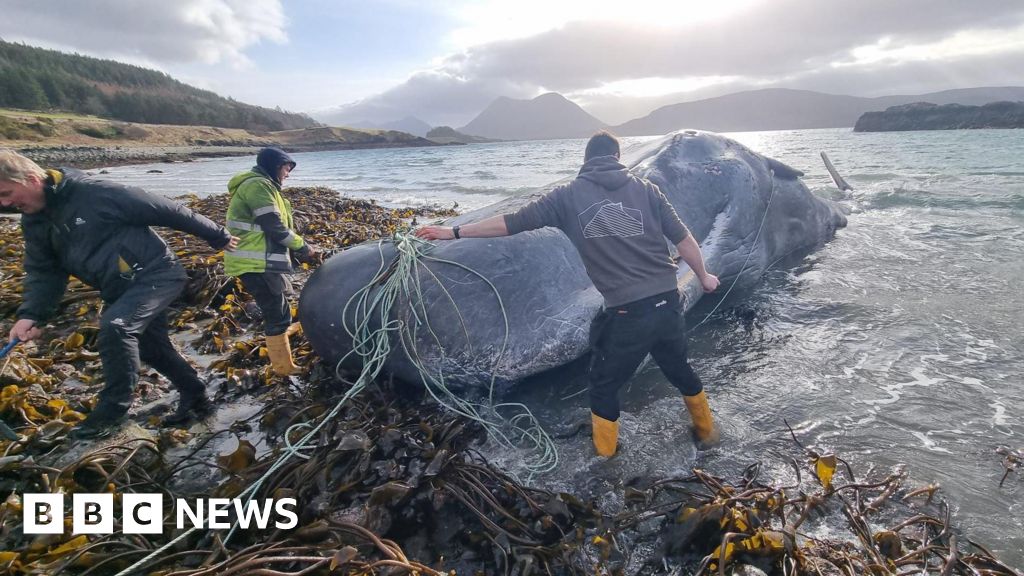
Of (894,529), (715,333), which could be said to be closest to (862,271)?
(715,333)

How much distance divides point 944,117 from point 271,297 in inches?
2640

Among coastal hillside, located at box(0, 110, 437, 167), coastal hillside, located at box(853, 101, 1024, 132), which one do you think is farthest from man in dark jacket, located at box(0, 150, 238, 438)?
coastal hillside, located at box(853, 101, 1024, 132)

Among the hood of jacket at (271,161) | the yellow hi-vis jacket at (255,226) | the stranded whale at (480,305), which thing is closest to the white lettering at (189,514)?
the stranded whale at (480,305)

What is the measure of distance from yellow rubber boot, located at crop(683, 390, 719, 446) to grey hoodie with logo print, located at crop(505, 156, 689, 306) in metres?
0.79

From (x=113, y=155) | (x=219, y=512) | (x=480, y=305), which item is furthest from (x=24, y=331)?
(x=113, y=155)

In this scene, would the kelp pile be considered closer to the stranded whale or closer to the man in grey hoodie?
the stranded whale

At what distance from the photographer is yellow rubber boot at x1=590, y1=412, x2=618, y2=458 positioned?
301 cm

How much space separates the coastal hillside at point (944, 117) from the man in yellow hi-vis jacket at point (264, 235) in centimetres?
5841

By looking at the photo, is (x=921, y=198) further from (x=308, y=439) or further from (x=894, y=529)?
(x=308, y=439)

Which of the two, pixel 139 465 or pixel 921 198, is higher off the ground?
pixel 921 198

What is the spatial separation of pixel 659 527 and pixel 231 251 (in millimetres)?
3485

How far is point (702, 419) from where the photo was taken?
3143mm

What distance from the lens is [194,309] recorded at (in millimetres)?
5223

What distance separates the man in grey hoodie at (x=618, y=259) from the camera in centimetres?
283
